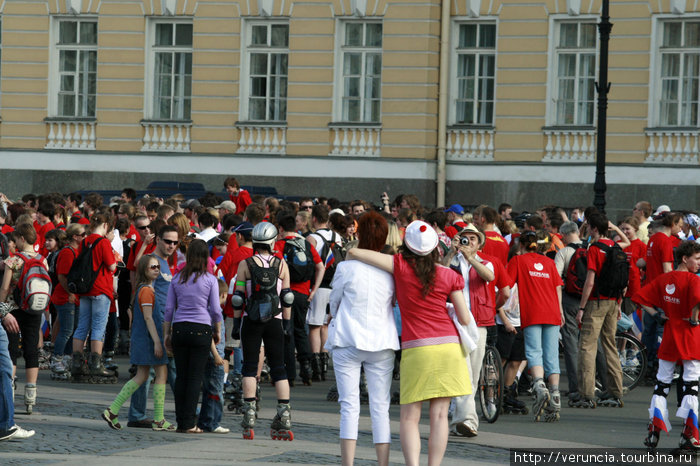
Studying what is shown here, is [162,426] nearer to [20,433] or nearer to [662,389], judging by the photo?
[20,433]

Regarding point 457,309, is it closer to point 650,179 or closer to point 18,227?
point 18,227

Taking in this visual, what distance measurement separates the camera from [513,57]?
2903cm

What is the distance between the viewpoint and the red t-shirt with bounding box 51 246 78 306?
15.2 meters

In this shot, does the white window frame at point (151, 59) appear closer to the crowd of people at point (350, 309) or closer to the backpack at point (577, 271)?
the crowd of people at point (350, 309)

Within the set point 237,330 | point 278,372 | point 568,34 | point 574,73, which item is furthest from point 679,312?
point 568,34

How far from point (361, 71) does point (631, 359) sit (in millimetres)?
15516

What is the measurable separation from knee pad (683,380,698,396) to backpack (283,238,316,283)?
5.08 meters

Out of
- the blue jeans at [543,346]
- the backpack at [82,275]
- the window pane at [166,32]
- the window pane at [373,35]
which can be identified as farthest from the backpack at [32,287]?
the window pane at [166,32]

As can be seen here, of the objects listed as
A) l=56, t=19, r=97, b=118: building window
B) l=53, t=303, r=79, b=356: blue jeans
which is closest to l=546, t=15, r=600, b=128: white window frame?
l=56, t=19, r=97, b=118: building window

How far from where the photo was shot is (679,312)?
36.5 ft

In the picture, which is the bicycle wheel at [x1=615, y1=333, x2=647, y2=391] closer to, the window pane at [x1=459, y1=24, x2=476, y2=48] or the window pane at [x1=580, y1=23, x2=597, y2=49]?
the window pane at [x1=580, y1=23, x2=597, y2=49]

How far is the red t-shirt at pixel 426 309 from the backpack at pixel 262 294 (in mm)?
2378

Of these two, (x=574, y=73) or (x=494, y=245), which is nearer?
(x=494, y=245)

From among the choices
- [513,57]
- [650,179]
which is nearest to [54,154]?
[513,57]
